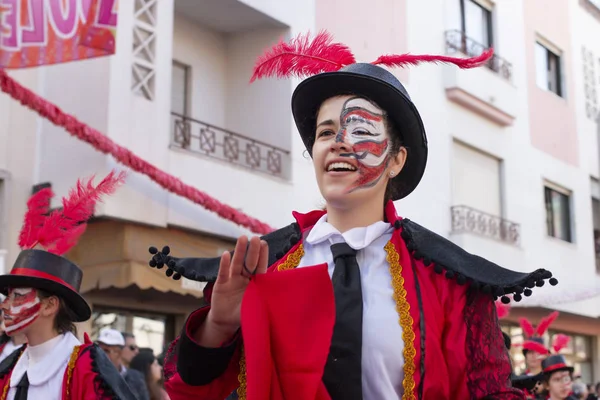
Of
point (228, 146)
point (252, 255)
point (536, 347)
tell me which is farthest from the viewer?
point (228, 146)

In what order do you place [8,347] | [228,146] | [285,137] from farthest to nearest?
[285,137]
[228,146]
[8,347]

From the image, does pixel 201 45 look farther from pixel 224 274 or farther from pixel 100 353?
pixel 224 274

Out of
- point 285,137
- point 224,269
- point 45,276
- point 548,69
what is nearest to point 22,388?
point 45,276

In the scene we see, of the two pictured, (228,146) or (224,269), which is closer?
(224,269)

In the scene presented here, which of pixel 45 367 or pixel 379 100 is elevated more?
pixel 379 100

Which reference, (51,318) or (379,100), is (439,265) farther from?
(51,318)

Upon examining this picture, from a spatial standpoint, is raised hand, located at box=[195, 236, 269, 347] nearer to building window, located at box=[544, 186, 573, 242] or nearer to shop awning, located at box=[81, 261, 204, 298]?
shop awning, located at box=[81, 261, 204, 298]

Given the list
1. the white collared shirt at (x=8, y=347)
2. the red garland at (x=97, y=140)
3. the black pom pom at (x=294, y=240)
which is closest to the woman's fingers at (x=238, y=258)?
the black pom pom at (x=294, y=240)

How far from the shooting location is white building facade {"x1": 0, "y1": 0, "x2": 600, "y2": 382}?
11.7 m

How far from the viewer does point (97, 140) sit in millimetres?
10719

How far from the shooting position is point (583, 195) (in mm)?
22156

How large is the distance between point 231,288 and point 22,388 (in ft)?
8.82

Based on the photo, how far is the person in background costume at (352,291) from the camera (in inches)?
98.0

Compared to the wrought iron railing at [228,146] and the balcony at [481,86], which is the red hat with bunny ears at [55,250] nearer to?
the wrought iron railing at [228,146]
